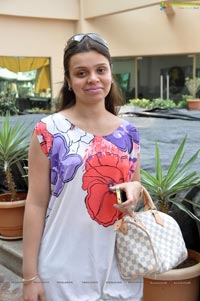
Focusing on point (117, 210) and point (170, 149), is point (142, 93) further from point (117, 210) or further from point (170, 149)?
point (117, 210)

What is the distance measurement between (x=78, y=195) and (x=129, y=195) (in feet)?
0.58

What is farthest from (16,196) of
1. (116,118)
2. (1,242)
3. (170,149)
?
(116,118)

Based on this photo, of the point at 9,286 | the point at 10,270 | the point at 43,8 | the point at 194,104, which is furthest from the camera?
the point at 43,8

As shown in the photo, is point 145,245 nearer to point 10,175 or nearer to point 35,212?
point 35,212

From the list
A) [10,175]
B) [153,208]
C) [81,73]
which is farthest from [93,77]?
[10,175]

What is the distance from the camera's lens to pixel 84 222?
1.49 m

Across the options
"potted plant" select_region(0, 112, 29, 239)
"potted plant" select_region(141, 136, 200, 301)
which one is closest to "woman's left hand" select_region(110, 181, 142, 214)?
"potted plant" select_region(141, 136, 200, 301)

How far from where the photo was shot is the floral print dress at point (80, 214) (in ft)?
4.85

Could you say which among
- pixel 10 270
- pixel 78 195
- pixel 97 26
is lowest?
pixel 10 270

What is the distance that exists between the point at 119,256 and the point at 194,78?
42.9ft

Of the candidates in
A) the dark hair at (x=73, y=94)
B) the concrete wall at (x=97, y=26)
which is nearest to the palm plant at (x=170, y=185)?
the dark hair at (x=73, y=94)

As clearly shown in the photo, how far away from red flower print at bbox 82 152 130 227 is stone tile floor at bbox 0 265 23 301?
177cm

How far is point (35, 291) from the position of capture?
4.94ft

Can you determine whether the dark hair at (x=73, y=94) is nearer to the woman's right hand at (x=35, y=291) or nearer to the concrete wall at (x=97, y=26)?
the woman's right hand at (x=35, y=291)
